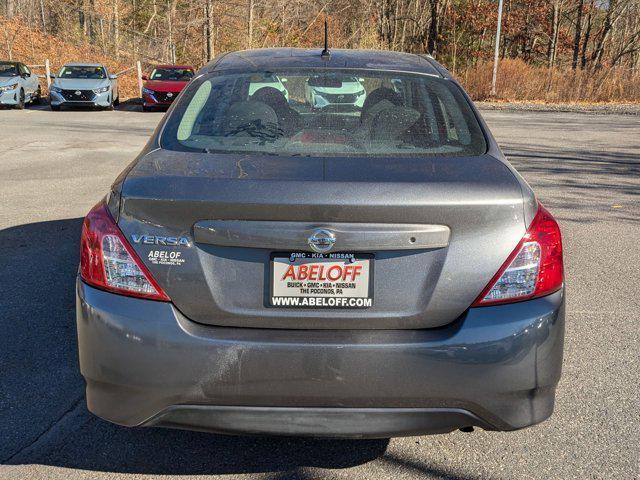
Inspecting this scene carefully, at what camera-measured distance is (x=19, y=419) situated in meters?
3.48

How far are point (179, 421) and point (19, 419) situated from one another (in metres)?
1.23

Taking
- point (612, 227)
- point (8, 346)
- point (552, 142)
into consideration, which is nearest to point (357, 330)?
point (8, 346)

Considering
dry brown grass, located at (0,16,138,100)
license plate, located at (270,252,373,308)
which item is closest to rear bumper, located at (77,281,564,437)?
license plate, located at (270,252,373,308)

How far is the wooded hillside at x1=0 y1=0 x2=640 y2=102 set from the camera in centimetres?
3119

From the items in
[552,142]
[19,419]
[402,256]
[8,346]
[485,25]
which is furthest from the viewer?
[485,25]

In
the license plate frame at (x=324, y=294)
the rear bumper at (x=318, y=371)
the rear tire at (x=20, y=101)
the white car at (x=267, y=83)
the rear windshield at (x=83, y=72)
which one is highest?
the white car at (x=267, y=83)

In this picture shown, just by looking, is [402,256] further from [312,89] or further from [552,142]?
[552,142]

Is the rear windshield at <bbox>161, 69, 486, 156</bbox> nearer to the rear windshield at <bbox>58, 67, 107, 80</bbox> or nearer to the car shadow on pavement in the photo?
the car shadow on pavement

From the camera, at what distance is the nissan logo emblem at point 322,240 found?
8.32 feet

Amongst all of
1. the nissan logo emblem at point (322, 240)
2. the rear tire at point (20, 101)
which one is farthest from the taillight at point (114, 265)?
the rear tire at point (20, 101)

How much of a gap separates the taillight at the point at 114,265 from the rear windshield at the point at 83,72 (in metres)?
24.4

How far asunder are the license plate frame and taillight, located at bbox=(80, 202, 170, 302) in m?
0.39

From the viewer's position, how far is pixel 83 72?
85.2 feet

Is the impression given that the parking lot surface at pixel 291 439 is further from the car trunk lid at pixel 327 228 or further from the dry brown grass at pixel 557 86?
the dry brown grass at pixel 557 86
